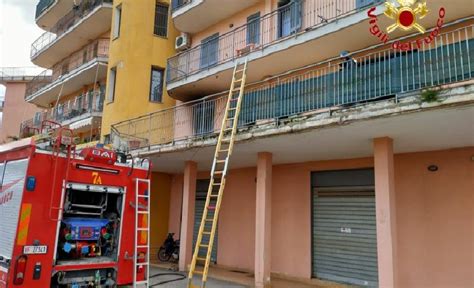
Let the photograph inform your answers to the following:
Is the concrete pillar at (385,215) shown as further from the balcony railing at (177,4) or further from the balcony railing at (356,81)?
the balcony railing at (177,4)

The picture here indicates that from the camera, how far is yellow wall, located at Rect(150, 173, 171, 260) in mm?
16609

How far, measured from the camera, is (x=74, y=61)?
25.7 meters

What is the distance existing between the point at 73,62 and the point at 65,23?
246 cm

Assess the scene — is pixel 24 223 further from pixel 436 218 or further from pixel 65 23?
pixel 65 23

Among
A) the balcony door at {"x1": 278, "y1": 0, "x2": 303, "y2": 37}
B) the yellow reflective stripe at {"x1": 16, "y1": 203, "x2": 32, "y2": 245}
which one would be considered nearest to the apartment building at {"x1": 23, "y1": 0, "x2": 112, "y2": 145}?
the balcony door at {"x1": 278, "y1": 0, "x2": 303, "y2": 37}

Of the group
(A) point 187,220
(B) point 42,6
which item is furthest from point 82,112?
(A) point 187,220

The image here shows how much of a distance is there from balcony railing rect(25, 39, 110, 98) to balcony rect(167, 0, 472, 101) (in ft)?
23.0

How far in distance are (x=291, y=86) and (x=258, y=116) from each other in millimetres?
1286

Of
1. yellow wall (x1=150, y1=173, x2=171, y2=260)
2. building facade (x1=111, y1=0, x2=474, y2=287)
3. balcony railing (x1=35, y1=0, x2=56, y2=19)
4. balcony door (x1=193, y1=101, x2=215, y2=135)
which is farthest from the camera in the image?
balcony railing (x1=35, y1=0, x2=56, y2=19)

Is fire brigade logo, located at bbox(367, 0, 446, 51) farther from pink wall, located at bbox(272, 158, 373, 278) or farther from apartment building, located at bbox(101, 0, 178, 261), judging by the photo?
apartment building, located at bbox(101, 0, 178, 261)

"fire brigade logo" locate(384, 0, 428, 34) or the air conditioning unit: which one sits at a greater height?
the air conditioning unit

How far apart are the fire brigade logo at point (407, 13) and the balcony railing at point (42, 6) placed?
79.3 ft

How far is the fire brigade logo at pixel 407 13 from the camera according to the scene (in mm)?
8602

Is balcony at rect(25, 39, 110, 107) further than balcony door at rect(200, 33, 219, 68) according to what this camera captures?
Yes
